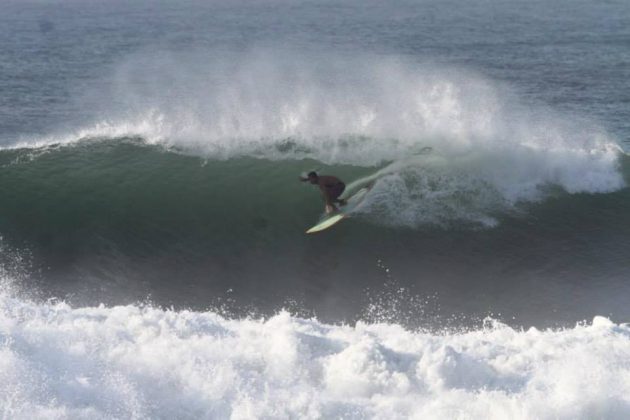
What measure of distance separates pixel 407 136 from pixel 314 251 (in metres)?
6.35

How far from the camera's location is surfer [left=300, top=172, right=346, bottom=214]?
15.6 meters

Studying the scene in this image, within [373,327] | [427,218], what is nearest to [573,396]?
[373,327]

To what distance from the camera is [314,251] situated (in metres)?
15.7

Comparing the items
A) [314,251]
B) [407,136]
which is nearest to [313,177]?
[314,251]

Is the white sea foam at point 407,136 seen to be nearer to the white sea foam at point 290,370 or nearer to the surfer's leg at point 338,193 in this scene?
the surfer's leg at point 338,193

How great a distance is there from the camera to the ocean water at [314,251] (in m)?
10.3

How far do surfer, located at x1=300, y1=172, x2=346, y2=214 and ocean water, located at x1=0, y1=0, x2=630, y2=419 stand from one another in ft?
2.27

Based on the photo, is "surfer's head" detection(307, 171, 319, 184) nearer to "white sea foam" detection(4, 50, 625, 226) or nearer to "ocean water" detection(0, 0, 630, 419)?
"ocean water" detection(0, 0, 630, 419)

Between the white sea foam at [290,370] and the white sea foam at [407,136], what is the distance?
5406mm

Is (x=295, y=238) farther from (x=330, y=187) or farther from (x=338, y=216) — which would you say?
(x=330, y=187)

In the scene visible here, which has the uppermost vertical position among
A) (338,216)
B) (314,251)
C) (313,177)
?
(313,177)

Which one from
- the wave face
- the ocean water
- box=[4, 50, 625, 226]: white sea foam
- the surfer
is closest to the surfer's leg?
the surfer

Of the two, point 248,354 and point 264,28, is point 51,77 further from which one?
point 248,354

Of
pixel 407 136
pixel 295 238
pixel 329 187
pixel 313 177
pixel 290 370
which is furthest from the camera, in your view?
pixel 407 136
